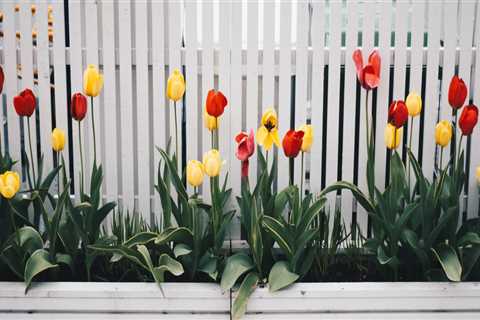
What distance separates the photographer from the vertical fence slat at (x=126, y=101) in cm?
243

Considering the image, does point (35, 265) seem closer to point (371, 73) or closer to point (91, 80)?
point (91, 80)

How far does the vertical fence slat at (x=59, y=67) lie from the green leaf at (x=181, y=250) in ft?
2.19

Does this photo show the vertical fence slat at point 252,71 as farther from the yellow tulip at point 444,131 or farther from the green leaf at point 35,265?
the green leaf at point 35,265

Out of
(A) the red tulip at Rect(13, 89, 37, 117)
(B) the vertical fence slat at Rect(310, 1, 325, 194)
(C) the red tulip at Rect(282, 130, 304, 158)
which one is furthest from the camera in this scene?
(B) the vertical fence slat at Rect(310, 1, 325, 194)

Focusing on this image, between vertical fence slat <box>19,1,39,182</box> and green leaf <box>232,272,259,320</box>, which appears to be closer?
green leaf <box>232,272,259,320</box>

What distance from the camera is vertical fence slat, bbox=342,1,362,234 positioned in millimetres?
2416

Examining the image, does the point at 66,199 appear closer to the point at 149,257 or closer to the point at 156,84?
the point at 149,257

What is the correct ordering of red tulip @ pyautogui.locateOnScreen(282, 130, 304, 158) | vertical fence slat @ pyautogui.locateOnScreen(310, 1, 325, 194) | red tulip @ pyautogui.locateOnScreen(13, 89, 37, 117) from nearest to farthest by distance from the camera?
red tulip @ pyautogui.locateOnScreen(282, 130, 304, 158) < red tulip @ pyautogui.locateOnScreen(13, 89, 37, 117) < vertical fence slat @ pyautogui.locateOnScreen(310, 1, 325, 194)

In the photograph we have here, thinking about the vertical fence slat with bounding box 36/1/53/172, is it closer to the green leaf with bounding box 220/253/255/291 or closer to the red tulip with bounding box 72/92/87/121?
the red tulip with bounding box 72/92/87/121

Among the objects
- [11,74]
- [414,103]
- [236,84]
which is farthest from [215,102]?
[11,74]

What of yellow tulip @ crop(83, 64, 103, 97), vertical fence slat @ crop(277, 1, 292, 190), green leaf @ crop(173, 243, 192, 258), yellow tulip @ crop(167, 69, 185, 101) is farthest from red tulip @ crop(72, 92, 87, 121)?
vertical fence slat @ crop(277, 1, 292, 190)

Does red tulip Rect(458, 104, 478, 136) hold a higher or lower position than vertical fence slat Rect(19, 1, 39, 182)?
lower

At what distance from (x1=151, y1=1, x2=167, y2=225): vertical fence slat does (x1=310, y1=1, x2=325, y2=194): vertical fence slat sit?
539 millimetres

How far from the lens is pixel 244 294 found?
2.08 m
